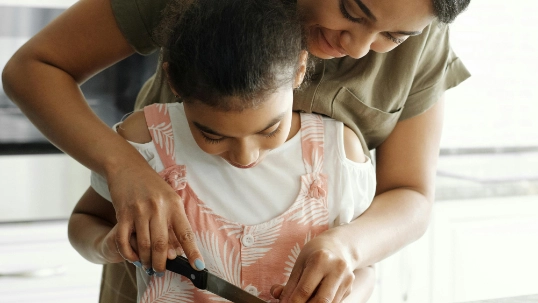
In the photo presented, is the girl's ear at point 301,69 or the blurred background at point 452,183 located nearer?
the girl's ear at point 301,69

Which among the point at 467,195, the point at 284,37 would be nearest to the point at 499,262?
the point at 467,195

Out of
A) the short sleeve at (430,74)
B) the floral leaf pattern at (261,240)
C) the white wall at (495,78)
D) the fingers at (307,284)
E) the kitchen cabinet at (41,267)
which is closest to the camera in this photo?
the fingers at (307,284)

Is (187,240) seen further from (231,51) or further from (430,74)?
(430,74)

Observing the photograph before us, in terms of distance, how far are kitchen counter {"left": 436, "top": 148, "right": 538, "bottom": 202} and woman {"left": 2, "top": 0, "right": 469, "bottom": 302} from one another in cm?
105

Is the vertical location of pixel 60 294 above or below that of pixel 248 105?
below

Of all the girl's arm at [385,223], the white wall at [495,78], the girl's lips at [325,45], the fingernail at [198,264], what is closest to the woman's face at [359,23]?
the girl's lips at [325,45]

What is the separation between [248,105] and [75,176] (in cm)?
107

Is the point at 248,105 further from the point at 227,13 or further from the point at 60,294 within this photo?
the point at 60,294

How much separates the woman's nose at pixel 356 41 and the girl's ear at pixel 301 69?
0.05m

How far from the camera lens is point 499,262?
2070 millimetres

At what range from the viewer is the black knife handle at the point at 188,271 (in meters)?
0.71

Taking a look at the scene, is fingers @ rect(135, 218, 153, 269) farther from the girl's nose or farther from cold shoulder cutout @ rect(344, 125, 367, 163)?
cold shoulder cutout @ rect(344, 125, 367, 163)

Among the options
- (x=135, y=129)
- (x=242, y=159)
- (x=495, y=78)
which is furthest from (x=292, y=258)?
(x=495, y=78)

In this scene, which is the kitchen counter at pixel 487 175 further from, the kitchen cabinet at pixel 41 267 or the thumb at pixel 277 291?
the thumb at pixel 277 291
